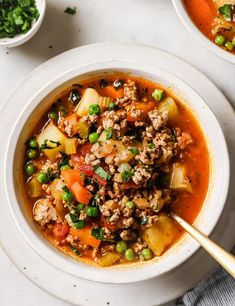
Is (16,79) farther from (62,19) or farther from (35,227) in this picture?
(35,227)

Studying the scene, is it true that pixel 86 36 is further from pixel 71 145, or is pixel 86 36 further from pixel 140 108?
pixel 71 145

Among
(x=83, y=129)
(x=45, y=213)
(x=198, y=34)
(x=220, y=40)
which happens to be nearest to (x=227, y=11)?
(x=220, y=40)

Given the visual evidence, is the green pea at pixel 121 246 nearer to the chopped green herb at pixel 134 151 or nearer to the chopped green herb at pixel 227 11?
the chopped green herb at pixel 134 151

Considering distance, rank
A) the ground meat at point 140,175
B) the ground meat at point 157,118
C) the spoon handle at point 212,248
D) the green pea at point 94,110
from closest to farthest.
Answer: the spoon handle at point 212,248 < the ground meat at point 140,175 < the ground meat at point 157,118 < the green pea at point 94,110

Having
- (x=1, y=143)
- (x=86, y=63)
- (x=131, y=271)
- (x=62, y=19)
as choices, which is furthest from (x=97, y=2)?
(x=131, y=271)

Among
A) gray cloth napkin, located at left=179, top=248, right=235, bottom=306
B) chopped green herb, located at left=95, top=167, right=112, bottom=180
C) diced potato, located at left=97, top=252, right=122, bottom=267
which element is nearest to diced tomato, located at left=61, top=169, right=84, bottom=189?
chopped green herb, located at left=95, top=167, right=112, bottom=180

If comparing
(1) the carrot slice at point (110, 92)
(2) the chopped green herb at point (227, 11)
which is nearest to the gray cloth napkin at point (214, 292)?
(1) the carrot slice at point (110, 92)
